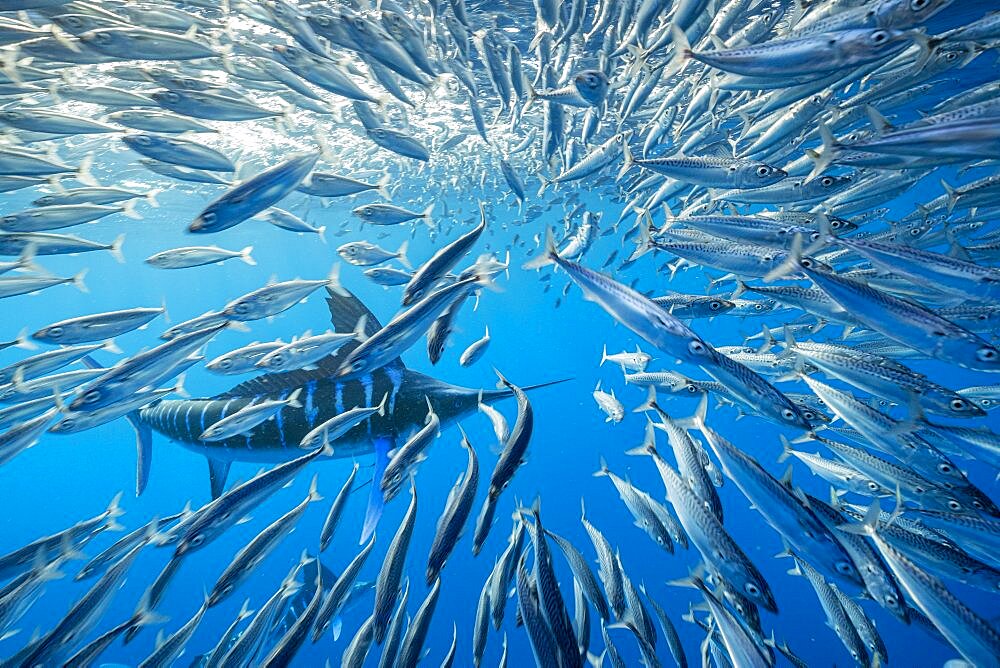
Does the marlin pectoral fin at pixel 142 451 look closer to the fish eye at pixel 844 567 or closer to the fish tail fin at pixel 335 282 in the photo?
the fish tail fin at pixel 335 282

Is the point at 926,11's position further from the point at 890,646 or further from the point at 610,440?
the point at 610,440

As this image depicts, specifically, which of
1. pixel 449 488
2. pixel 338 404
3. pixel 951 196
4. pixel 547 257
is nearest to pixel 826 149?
pixel 547 257

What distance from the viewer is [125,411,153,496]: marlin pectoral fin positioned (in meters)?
4.64

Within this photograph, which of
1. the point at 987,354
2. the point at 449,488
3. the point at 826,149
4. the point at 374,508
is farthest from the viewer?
the point at 449,488

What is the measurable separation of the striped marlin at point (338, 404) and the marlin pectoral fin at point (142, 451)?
10cm

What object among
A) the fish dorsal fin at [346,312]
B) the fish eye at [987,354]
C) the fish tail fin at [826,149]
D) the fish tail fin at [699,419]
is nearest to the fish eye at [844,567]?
the fish tail fin at [699,419]

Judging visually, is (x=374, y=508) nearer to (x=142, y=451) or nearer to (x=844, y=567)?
(x=844, y=567)

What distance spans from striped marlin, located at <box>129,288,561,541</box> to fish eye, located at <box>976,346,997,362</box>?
3.32 metres

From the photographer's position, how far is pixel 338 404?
14.0ft

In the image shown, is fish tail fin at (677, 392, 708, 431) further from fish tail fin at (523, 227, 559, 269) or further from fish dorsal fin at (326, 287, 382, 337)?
fish dorsal fin at (326, 287, 382, 337)

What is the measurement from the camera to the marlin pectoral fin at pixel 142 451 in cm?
464

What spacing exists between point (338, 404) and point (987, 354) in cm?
459

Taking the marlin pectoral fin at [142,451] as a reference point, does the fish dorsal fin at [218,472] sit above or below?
below

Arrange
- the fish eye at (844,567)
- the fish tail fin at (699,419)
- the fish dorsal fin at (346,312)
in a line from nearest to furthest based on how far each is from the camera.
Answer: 1. the fish eye at (844,567)
2. the fish tail fin at (699,419)
3. the fish dorsal fin at (346,312)
